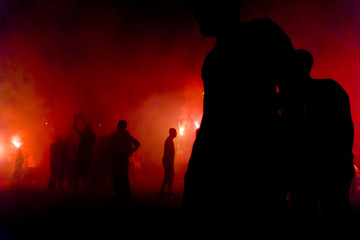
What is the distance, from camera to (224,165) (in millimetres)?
1018

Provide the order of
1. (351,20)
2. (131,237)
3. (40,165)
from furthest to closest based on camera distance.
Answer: (40,165) < (351,20) < (131,237)

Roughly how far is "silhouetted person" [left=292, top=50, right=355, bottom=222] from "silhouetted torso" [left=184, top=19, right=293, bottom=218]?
5.37 ft

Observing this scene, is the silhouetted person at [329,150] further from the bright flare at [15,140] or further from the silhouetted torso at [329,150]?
the bright flare at [15,140]

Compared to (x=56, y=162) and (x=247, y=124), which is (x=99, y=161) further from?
(x=247, y=124)

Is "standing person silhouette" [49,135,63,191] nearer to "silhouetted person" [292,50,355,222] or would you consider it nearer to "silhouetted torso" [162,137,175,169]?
→ "silhouetted torso" [162,137,175,169]

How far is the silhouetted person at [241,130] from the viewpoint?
3.15 feet

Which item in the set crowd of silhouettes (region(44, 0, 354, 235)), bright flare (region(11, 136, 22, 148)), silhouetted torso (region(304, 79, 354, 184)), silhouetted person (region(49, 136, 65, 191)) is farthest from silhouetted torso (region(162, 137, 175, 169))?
bright flare (region(11, 136, 22, 148))

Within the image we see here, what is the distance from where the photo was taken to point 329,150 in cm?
255

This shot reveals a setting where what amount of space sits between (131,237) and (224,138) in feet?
9.65

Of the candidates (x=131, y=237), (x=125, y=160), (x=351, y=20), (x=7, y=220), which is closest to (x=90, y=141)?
(x=125, y=160)

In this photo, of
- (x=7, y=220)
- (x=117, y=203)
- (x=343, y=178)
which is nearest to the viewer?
(x=343, y=178)

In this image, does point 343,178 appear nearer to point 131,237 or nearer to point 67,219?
point 131,237

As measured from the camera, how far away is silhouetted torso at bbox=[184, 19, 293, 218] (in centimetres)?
97

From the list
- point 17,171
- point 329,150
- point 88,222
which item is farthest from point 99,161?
point 329,150
